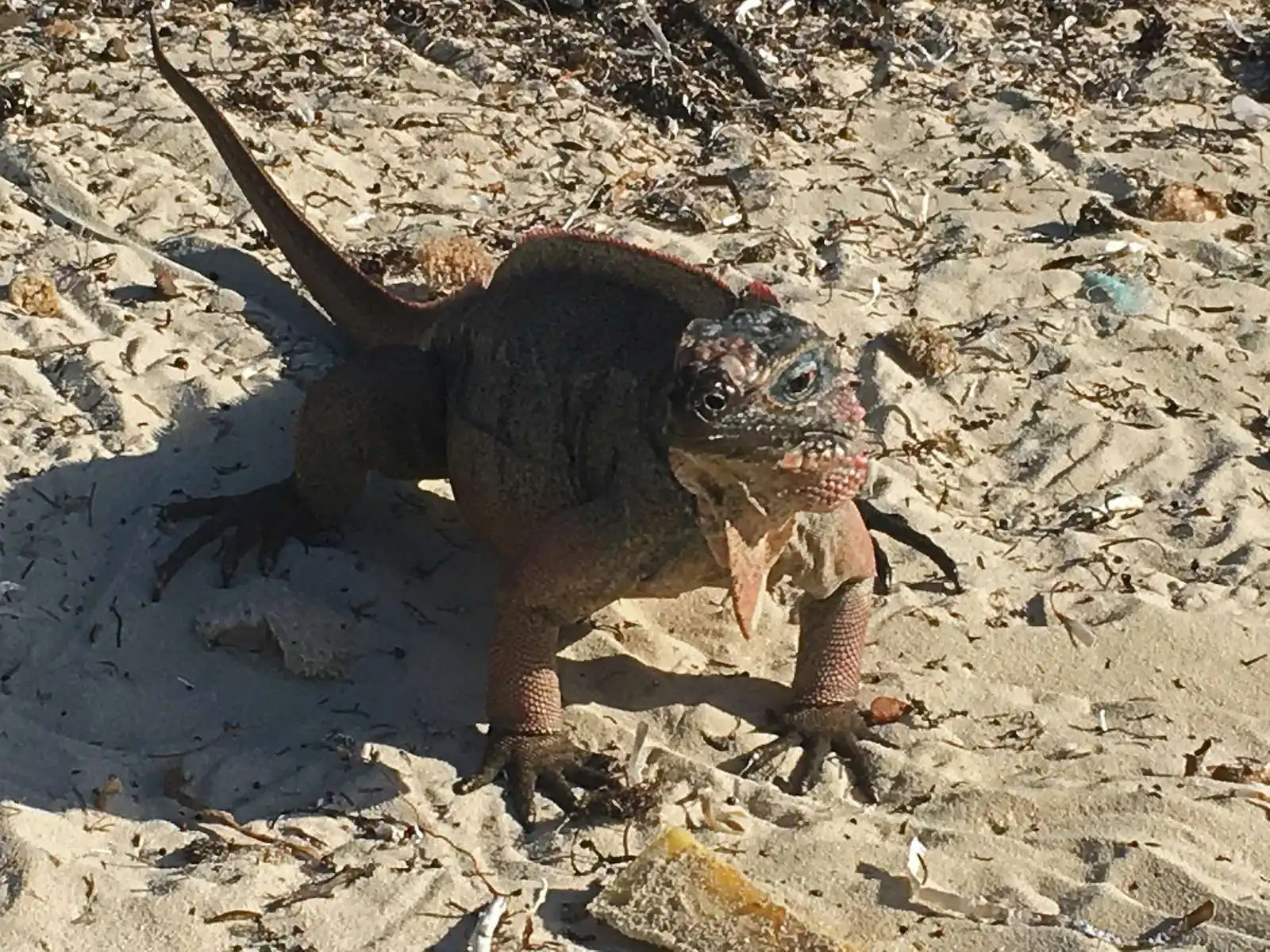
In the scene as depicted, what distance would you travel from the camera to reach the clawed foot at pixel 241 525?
15.5 feet

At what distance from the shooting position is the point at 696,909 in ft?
11.5

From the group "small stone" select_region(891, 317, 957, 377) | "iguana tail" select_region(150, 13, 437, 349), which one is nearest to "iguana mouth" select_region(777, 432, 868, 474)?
"iguana tail" select_region(150, 13, 437, 349)

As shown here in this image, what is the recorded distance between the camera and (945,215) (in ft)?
21.9

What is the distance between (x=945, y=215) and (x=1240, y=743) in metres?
2.95

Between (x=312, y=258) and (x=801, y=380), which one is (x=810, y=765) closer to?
(x=801, y=380)

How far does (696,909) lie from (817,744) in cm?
79

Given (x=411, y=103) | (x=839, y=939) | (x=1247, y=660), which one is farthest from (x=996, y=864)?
(x=411, y=103)

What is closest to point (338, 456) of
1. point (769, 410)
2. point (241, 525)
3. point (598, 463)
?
point (241, 525)

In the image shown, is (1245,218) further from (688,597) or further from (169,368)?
(169,368)

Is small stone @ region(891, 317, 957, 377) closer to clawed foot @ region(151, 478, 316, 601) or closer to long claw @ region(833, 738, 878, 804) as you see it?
long claw @ region(833, 738, 878, 804)

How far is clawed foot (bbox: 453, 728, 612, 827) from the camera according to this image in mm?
3980

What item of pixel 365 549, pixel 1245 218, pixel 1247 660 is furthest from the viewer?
pixel 1245 218

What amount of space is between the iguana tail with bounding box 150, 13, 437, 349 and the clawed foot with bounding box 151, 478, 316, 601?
0.71 m

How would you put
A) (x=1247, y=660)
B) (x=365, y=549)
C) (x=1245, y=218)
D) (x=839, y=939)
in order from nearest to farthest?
1. (x=839, y=939)
2. (x=1247, y=660)
3. (x=365, y=549)
4. (x=1245, y=218)
